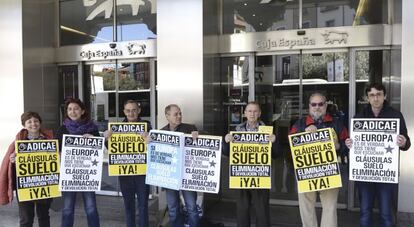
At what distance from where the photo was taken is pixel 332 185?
173 inches

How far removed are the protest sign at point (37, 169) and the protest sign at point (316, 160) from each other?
110 inches

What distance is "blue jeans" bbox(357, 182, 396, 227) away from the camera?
4.45 meters

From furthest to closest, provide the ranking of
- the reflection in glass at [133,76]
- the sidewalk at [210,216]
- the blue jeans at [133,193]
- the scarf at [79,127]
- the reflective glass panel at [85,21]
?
1. the reflective glass panel at [85,21]
2. the reflection in glass at [133,76]
3. the sidewalk at [210,216]
4. the blue jeans at [133,193]
5. the scarf at [79,127]

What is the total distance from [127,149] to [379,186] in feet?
9.67

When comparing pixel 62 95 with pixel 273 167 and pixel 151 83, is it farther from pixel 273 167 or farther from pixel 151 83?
pixel 273 167

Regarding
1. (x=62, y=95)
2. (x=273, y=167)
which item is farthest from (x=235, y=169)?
(x=62, y=95)

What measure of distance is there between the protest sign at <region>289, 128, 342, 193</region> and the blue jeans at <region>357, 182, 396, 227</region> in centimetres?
39

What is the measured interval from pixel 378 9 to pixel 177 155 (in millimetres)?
4077

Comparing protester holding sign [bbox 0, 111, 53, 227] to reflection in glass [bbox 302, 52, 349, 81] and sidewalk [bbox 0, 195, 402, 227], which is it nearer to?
sidewalk [bbox 0, 195, 402, 227]

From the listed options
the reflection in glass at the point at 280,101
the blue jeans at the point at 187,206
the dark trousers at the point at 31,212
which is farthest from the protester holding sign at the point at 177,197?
the reflection in glass at the point at 280,101

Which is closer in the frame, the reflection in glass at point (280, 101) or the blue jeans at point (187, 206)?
the blue jeans at point (187, 206)

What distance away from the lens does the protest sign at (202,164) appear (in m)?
4.80

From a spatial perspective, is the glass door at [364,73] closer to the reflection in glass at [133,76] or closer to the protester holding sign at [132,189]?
the protester holding sign at [132,189]

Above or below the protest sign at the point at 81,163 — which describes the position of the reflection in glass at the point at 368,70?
above
